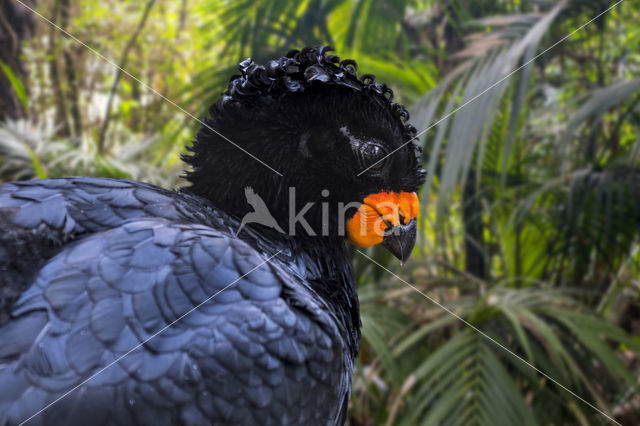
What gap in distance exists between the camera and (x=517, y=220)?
276 centimetres

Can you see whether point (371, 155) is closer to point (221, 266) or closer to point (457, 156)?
point (221, 266)

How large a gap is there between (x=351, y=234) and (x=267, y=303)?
33 centimetres

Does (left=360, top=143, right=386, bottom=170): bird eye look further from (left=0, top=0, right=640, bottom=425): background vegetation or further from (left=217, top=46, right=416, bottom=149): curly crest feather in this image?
(left=0, top=0, right=640, bottom=425): background vegetation

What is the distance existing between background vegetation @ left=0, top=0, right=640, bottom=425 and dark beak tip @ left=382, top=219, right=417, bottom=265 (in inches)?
37.8

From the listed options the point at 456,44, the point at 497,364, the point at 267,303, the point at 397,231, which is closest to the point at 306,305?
the point at 267,303

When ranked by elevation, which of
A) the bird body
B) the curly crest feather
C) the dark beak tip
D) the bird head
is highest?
the curly crest feather

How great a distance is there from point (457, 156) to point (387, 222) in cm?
125

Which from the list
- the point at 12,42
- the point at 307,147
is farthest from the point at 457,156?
the point at 12,42

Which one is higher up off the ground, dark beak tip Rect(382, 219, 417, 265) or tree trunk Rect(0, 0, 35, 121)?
tree trunk Rect(0, 0, 35, 121)

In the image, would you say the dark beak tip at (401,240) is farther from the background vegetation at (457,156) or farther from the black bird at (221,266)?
the background vegetation at (457,156)

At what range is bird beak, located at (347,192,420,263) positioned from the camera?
42.3 inches

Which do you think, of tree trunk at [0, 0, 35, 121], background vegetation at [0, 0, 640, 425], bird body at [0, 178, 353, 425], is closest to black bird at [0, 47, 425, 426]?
bird body at [0, 178, 353, 425]

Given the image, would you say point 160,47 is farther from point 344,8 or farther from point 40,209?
point 40,209

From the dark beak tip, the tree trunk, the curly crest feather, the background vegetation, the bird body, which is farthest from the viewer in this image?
the tree trunk
